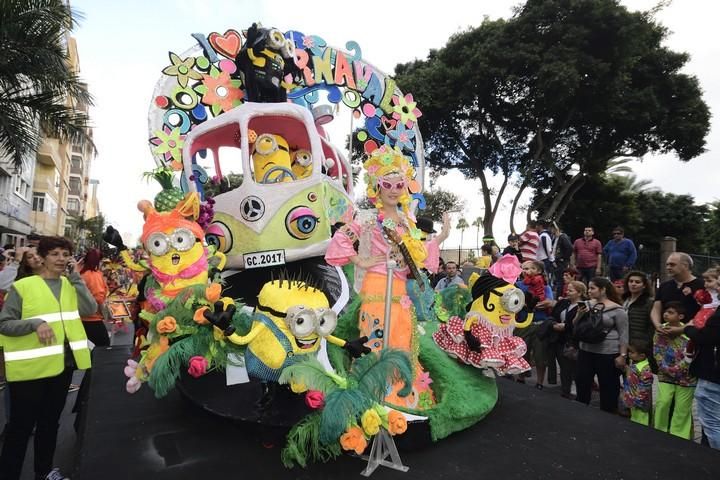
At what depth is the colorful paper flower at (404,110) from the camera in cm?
583

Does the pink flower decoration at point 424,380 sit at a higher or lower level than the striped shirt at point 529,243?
lower

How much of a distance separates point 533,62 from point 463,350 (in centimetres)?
1188

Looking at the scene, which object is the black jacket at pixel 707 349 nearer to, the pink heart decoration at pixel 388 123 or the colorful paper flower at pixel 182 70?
the pink heart decoration at pixel 388 123

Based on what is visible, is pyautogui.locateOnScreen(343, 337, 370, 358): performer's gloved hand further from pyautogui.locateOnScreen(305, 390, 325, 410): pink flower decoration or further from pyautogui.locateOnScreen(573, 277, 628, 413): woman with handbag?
pyautogui.locateOnScreen(573, 277, 628, 413): woman with handbag

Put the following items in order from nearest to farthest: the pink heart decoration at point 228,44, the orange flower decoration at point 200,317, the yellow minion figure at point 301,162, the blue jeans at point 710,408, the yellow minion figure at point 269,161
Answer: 1. the orange flower decoration at point 200,317
2. the blue jeans at point 710,408
3. the yellow minion figure at point 269,161
4. the pink heart decoration at point 228,44
5. the yellow minion figure at point 301,162

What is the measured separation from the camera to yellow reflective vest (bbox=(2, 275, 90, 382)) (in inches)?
106

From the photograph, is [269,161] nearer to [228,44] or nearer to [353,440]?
[228,44]

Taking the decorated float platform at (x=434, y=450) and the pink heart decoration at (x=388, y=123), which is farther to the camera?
the pink heart decoration at (x=388, y=123)

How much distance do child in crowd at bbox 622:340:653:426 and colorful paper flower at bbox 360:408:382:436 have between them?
262 centimetres

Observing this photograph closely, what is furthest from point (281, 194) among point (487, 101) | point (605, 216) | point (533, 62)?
point (605, 216)

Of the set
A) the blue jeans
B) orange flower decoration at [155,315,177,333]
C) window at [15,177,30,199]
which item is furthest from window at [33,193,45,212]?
the blue jeans

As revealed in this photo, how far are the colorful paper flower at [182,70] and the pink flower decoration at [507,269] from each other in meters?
3.61

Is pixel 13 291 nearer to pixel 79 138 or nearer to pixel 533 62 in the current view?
pixel 79 138

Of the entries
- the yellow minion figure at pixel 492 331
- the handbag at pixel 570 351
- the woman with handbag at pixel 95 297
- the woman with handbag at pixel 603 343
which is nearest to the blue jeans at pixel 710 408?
the woman with handbag at pixel 603 343
